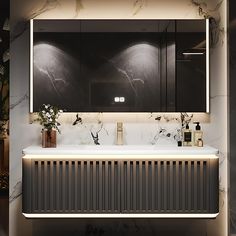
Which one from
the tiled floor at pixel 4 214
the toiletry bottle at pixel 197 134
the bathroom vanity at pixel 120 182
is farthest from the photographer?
the tiled floor at pixel 4 214

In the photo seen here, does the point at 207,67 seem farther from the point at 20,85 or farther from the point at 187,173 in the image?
the point at 20,85

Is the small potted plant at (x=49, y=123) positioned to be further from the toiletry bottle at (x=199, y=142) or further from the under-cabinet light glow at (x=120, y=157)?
the toiletry bottle at (x=199, y=142)

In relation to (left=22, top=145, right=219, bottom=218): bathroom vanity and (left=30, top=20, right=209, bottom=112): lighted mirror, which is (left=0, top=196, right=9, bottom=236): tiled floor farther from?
(left=30, top=20, right=209, bottom=112): lighted mirror

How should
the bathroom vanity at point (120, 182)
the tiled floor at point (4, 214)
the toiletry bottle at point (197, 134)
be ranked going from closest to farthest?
1. the bathroom vanity at point (120, 182)
2. the toiletry bottle at point (197, 134)
3. the tiled floor at point (4, 214)

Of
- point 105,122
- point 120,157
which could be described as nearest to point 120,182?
point 120,157

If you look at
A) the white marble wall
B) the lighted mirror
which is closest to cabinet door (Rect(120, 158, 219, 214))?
the white marble wall

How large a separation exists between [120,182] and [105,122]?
63 centimetres

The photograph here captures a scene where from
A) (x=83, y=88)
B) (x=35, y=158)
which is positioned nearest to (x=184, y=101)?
(x=83, y=88)

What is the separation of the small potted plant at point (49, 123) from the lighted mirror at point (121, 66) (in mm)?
70

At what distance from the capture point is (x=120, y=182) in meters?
2.92

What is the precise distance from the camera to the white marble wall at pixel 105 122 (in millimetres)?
3291

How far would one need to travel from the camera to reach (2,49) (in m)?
3.45

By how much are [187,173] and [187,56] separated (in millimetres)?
1001

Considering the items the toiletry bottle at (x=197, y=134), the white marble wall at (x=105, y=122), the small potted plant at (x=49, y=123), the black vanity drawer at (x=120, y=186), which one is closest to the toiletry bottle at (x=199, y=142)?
the toiletry bottle at (x=197, y=134)
